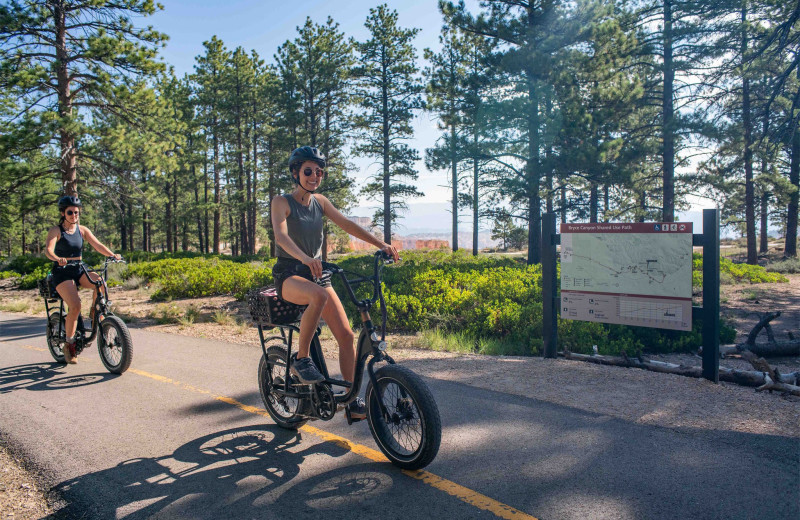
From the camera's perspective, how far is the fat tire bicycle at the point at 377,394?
3404 mm

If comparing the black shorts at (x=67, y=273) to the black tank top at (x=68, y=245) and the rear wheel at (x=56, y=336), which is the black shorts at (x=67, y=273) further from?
the rear wheel at (x=56, y=336)

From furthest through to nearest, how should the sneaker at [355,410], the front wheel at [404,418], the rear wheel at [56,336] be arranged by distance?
1. the rear wheel at [56,336]
2. the sneaker at [355,410]
3. the front wheel at [404,418]

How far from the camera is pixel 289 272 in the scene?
405 centimetres

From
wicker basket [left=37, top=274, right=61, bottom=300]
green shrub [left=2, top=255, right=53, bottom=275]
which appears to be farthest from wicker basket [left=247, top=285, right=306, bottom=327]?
green shrub [left=2, top=255, right=53, bottom=275]

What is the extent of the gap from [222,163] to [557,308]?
37.2 metres

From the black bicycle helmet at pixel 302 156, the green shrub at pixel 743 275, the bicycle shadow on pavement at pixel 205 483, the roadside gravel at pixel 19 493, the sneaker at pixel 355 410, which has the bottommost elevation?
the roadside gravel at pixel 19 493

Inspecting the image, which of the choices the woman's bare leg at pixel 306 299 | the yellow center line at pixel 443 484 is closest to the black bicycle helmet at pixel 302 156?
the woman's bare leg at pixel 306 299

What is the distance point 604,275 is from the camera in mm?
6859

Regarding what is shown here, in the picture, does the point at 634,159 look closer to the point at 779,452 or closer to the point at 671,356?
the point at 671,356

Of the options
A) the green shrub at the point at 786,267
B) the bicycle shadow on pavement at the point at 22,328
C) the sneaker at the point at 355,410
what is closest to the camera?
the sneaker at the point at 355,410

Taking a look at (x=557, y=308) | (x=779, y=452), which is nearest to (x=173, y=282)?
(x=557, y=308)

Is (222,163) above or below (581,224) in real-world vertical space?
above

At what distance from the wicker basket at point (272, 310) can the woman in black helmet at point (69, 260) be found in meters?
3.71

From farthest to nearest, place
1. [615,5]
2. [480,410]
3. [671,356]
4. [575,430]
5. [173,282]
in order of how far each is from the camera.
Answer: [615,5] < [173,282] < [671,356] < [480,410] < [575,430]
